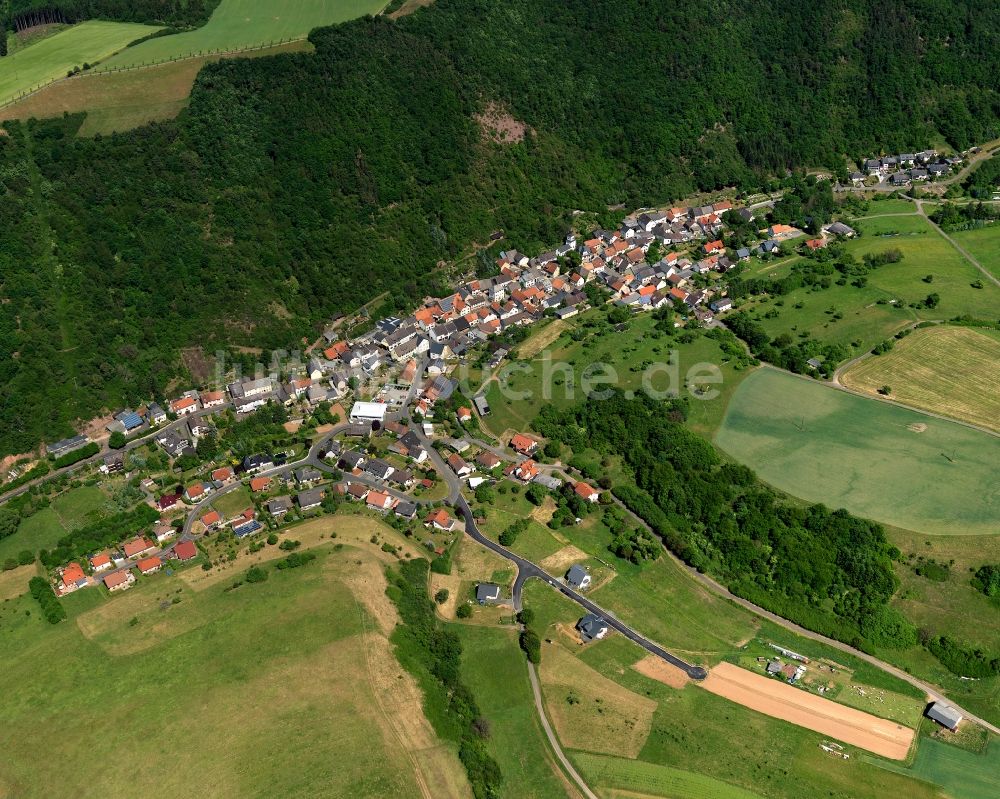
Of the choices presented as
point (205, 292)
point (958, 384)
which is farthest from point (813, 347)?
point (205, 292)

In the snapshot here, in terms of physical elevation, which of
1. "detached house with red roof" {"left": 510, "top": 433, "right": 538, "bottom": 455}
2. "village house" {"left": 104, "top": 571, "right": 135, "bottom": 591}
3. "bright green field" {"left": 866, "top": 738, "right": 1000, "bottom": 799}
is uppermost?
"village house" {"left": 104, "top": 571, "right": 135, "bottom": 591}

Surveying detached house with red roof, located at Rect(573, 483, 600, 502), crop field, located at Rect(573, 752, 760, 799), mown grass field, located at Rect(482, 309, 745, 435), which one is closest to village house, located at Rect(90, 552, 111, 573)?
mown grass field, located at Rect(482, 309, 745, 435)

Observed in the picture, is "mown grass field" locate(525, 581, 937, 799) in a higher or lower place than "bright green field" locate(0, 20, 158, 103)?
lower

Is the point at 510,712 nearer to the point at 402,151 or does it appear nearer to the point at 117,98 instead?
the point at 402,151

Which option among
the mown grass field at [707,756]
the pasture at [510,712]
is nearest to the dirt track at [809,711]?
the mown grass field at [707,756]

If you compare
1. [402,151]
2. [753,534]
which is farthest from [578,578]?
[402,151]

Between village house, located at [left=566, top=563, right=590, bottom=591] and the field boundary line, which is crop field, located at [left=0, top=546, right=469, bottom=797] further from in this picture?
village house, located at [left=566, top=563, right=590, bottom=591]
